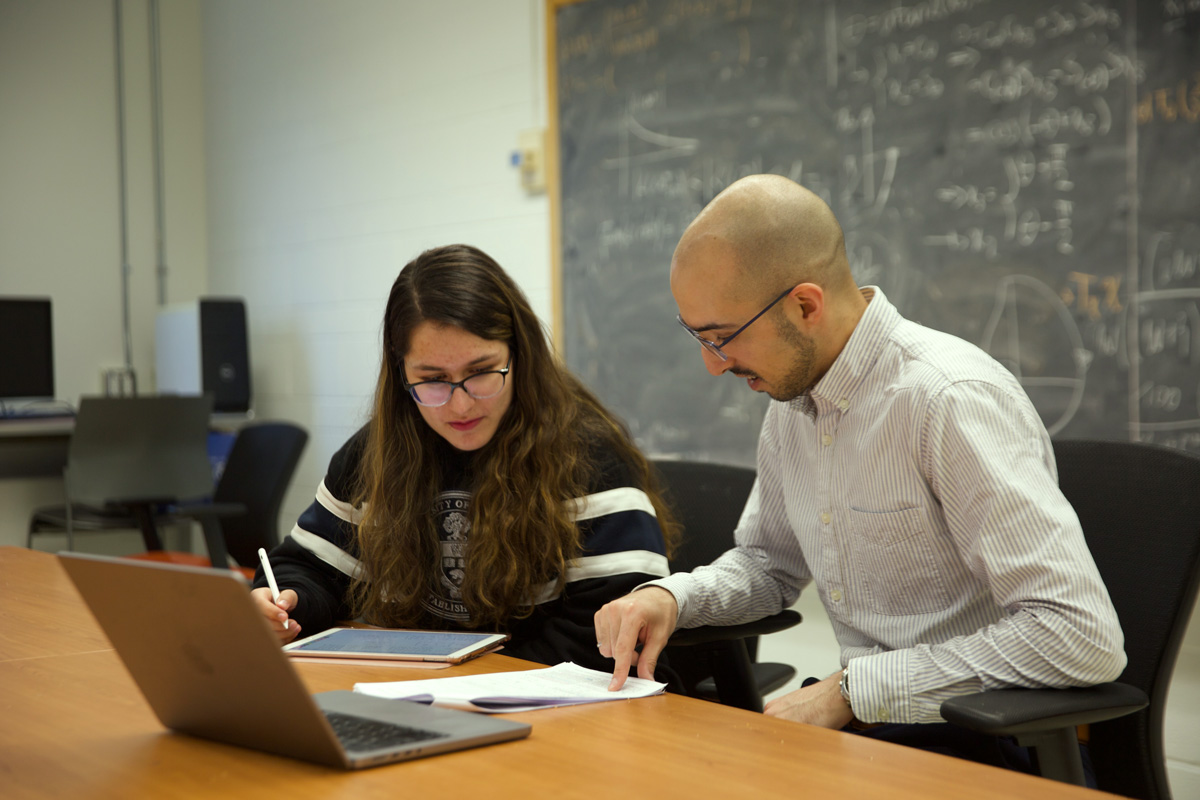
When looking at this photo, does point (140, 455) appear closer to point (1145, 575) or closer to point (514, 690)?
point (514, 690)

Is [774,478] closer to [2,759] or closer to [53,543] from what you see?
[2,759]

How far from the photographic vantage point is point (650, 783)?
2.68ft

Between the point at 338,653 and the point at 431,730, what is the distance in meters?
0.38

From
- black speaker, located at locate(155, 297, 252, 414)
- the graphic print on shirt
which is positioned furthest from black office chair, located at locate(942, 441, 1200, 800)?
black speaker, located at locate(155, 297, 252, 414)

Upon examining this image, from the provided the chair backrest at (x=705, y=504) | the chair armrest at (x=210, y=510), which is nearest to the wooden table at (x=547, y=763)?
the chair backrest at (x=705, y=504)

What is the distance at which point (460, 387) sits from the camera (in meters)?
1.54

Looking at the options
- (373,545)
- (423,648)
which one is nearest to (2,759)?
(423,648)

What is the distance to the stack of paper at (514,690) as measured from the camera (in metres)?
1.03

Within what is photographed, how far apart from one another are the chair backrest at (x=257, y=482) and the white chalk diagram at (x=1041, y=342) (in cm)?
204

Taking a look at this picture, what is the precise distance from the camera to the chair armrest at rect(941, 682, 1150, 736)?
3.26 ft

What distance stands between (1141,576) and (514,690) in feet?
2.52

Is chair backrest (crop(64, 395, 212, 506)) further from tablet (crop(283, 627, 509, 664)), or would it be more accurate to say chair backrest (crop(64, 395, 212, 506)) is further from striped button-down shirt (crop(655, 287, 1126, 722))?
striped button-down shirt (crop(655, 287, 1126, 722))

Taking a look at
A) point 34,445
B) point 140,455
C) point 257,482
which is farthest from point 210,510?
Result: point 34,445

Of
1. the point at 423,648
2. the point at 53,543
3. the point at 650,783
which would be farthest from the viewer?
the point at 53,543
